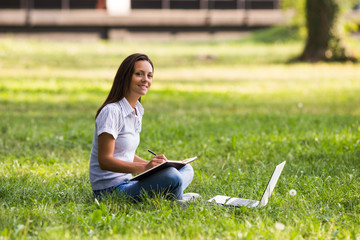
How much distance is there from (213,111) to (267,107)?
46.1 inches

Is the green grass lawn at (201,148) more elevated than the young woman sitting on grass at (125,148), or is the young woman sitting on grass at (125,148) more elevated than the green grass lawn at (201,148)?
the young woman sitting on grass at (125,148)

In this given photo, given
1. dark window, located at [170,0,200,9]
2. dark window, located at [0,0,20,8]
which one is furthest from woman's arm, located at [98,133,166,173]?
dark window, located at [170,0,200,9]

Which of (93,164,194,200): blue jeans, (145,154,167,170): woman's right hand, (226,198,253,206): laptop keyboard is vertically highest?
(145,154,167,170): woman's right hand

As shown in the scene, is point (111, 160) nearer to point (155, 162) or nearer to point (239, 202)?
point (155, 162)

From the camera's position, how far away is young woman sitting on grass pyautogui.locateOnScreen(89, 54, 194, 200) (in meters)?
4.41

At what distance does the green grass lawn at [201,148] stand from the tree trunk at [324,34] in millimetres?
1459

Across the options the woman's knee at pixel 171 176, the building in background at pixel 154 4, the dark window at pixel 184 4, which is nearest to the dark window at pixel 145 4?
the building in background at pixel 154 4

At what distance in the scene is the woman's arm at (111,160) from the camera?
438cm

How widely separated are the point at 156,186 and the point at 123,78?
93cm

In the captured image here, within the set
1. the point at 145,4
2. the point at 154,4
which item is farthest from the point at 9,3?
the point at 154,4

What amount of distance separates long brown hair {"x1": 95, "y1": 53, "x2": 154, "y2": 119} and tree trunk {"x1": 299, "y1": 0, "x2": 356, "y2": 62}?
46.4ft

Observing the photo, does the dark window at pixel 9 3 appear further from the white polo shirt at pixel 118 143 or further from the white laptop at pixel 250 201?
the white laptop at pixel 250 201

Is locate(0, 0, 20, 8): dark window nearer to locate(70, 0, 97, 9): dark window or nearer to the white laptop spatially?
locate(70, 0, 97, 9): dark window

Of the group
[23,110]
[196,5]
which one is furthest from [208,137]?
[196,5]
